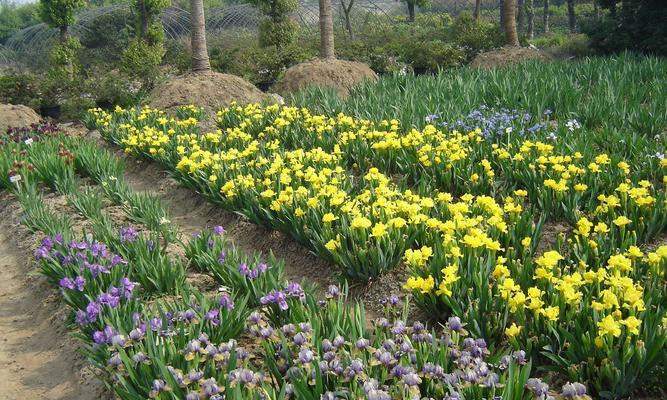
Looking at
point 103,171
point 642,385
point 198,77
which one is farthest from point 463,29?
point 642,385

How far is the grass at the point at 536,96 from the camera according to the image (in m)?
6.24

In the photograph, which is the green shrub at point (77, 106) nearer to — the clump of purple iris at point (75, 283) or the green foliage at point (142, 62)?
the green foliage at point (142, 62)

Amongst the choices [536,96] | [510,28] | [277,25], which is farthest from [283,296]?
[277,25]

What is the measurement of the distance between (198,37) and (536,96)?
19.9ft

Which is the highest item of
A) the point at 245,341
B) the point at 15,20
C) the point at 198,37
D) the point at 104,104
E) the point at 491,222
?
the point at 15,20

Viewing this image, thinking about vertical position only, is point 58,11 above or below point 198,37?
above

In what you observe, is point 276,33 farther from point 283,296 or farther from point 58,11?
point 283,296

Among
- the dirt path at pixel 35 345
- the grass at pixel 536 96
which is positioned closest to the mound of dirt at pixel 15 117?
the grass at pixel 536 96

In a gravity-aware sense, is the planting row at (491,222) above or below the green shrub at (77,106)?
below

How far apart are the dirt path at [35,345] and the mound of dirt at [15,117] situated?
227 inches

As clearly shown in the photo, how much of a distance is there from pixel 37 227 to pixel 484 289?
3672 mm

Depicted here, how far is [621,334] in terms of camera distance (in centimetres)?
237

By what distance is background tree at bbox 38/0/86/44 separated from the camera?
14.6 metres

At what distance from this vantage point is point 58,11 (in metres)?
14.8
